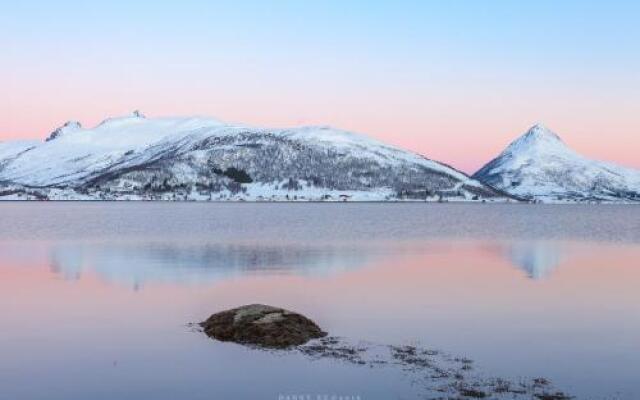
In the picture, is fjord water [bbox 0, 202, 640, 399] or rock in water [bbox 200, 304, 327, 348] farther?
rock in water [bbox 200, 304, 327, 348]

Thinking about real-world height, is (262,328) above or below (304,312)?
above

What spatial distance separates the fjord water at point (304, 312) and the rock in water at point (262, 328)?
3.55 feet

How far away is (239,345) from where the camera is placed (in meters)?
30.8

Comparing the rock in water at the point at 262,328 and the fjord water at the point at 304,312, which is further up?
the rock in water at the point at 262,328

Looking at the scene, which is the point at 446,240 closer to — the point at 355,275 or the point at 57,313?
the point at 355,275

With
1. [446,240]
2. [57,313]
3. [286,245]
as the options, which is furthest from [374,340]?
[446,240]

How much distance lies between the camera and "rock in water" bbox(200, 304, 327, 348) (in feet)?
103

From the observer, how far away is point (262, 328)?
105 ft

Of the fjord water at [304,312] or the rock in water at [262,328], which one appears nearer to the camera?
the fjord water at [304,312]

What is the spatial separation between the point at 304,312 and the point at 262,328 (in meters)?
8.73

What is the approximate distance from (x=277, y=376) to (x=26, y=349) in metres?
12.0

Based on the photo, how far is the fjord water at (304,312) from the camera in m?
25.4

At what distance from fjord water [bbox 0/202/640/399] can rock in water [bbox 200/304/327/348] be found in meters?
1.08

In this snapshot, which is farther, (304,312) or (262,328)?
(304,312)
